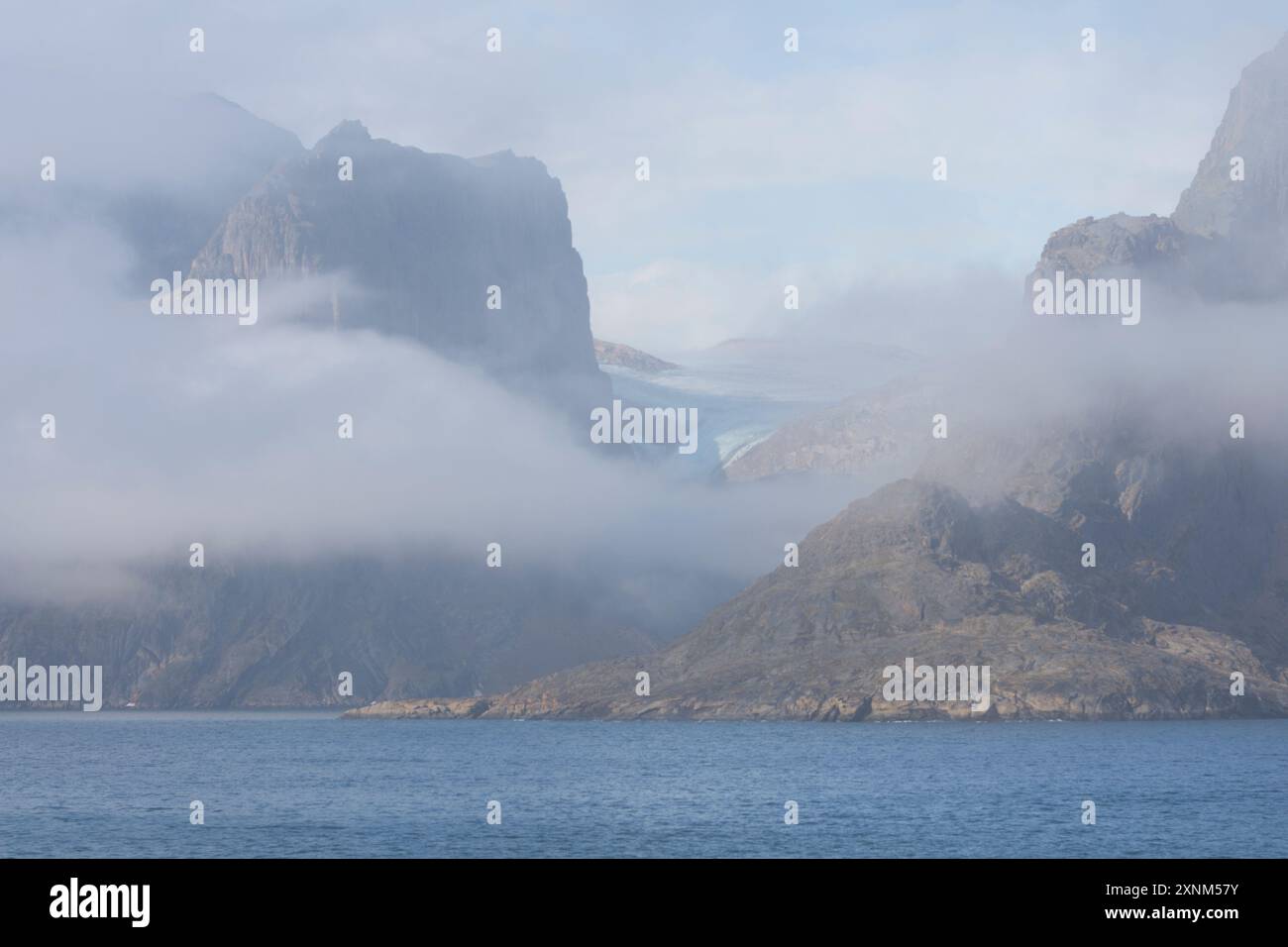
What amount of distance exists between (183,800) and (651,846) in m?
66.4

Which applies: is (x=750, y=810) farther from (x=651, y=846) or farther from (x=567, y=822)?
(x=651, y=846)

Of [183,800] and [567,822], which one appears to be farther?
[183,800]

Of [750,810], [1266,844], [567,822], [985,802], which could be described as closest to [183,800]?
[567,822]

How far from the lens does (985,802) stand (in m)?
168
